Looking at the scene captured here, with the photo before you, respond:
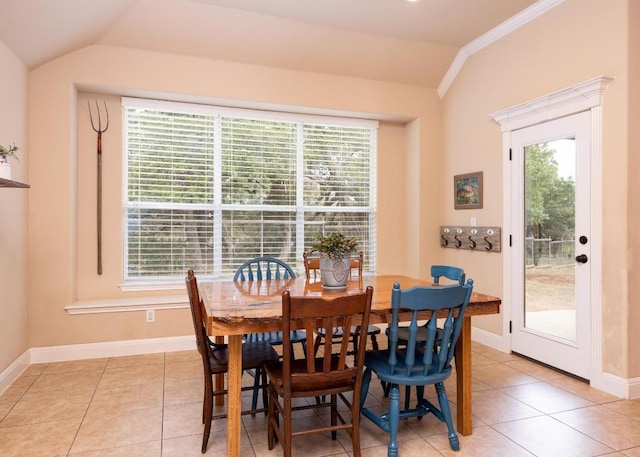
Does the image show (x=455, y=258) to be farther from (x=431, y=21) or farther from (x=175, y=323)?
(x=175, y=323)

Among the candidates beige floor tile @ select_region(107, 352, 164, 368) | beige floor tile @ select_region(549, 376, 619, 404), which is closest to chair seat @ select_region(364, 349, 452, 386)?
beige floor tile @ select_region(549, 376, 619, 404)

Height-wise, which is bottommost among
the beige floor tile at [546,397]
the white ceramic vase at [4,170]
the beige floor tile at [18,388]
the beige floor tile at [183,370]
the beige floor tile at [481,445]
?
the beige floor tile at [481,445]

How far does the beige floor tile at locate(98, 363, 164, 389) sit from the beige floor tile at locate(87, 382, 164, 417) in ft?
0.26

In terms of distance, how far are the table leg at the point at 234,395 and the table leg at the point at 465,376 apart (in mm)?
1280

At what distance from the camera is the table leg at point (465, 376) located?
93.1 inches

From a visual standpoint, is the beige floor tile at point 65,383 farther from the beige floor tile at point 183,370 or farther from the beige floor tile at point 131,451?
the beige floor tile at point 131,451

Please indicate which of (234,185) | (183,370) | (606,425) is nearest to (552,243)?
(606,425)

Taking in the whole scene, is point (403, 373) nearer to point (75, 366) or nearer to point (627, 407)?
point (627, 407)

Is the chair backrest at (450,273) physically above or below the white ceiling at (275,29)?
below

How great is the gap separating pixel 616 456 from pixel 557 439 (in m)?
0.27

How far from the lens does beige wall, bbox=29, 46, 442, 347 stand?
11.7 feet

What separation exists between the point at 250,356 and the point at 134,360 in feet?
6.07

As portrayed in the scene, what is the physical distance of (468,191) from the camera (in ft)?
14.3

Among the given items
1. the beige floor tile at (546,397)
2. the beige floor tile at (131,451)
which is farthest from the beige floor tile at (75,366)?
the beige floor tile at (546,397)
